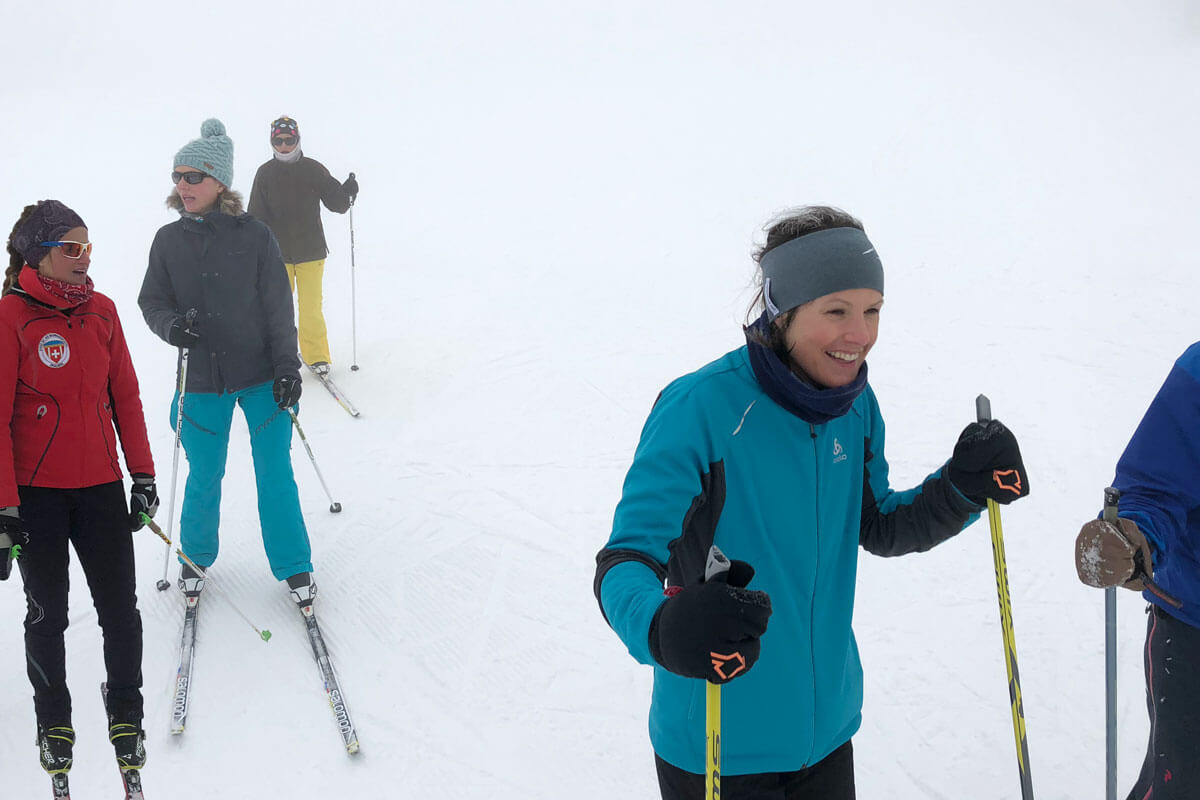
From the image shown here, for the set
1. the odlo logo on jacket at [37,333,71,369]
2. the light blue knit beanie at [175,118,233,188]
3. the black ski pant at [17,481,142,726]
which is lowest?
the black ski pant at [17,481,142,726]

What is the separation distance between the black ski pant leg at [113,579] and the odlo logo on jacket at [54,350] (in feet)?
1.51

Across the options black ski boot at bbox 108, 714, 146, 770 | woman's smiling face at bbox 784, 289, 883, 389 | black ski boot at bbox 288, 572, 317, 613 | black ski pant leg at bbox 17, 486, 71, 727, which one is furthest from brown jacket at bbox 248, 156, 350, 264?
woman's smiling face at bbox 784, 289, 883, 389

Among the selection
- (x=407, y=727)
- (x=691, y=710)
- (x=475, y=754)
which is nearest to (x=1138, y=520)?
(x=691, y=710)

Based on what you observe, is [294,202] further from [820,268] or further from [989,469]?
[989,469]

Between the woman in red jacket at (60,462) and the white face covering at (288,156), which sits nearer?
the woman in red jacket at (60,462)

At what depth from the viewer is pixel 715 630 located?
1385 mm

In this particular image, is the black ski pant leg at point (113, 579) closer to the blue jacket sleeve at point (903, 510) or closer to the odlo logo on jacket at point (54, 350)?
the odlo logo on jacket at point (54, 350)

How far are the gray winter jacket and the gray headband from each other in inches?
117

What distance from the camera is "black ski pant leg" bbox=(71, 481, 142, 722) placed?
3.20 m

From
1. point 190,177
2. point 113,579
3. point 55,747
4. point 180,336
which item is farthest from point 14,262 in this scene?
point 55,747

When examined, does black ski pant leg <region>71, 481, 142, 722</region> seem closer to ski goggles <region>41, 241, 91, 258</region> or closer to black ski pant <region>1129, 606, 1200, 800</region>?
ski goggles <region>41, 241, 91, 258</region>

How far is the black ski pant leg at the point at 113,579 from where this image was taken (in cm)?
320

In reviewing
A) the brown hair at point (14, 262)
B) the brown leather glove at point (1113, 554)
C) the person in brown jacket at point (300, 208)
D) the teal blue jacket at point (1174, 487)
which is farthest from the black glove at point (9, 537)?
the person in brown jacket at point (300, 208)

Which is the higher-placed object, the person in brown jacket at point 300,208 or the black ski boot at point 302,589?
the person in brown jacket at point 300,208
